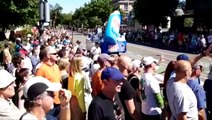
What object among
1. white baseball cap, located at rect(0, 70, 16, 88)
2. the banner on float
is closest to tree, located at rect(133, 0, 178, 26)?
the banner on float

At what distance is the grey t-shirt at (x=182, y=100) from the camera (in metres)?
4.96

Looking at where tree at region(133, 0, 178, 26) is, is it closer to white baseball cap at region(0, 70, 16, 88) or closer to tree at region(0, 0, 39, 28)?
tree at region(0, 0, 39, 28)

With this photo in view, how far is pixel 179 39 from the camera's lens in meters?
38.7

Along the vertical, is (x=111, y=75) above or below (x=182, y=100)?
above

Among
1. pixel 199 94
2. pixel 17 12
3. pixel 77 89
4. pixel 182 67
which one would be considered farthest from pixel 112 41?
pixel 17 12

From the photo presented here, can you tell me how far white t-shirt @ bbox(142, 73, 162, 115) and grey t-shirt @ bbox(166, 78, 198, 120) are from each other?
80 cm

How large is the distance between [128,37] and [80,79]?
5644 cm

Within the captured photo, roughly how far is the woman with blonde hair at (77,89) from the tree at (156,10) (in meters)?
51.6

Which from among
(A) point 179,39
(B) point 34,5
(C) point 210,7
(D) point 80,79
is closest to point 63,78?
(D) point 80,79

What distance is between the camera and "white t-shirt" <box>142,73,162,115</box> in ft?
19.5

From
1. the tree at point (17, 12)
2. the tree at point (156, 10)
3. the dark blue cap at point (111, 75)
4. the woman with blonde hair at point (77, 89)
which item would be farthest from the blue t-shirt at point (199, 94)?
the tree at point (156, 10)

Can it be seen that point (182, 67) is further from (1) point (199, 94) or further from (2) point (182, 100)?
(1) point (199, 94)

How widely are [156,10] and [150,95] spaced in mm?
53183

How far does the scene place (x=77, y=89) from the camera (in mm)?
6434
